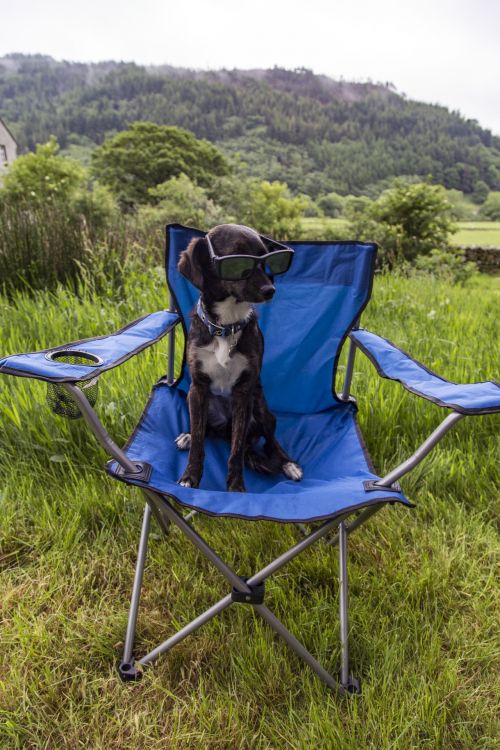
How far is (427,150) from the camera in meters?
40.1

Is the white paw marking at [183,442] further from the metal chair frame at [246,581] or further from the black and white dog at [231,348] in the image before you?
the metal chair frame at [246,581]

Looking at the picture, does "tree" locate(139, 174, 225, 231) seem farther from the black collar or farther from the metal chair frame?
the metal chair frame

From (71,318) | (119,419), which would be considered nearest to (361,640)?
(119,419)

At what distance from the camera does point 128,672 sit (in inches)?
50.9

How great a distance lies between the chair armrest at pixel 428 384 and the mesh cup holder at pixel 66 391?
849mm

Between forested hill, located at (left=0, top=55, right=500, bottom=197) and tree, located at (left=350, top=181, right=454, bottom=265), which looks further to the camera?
forested hill, located at (left=0, top=55, right=500, bottom=197)

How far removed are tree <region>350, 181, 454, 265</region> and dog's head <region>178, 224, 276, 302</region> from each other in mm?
7941

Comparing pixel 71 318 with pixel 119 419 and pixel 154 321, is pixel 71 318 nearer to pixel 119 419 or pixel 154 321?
pixel 119 419

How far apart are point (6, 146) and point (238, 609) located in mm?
37797

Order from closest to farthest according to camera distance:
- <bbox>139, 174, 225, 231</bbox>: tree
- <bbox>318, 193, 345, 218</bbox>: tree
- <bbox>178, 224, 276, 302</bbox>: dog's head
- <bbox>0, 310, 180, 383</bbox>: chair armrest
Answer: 1. <bbox>0, 310, 180, 383</bbox>: chair armrest
2. <bbox>178, 224, 276, 302</bbox>: dog's head
3. <bbox>139, 174, 225, 231</bbox>: tree
4. <bbox>318, 193, 345, 218</bbox>: tree

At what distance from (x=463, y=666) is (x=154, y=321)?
1.47 metres

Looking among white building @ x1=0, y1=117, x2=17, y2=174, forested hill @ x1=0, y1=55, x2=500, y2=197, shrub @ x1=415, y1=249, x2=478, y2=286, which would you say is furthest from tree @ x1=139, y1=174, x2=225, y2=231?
white building @ x1=0, y1=117, x2=17, y2=174

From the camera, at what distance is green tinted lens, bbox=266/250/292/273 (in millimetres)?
1451

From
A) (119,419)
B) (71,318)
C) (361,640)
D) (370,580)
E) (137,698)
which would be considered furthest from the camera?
(71,318)
